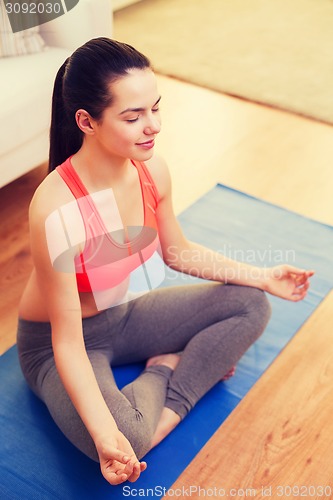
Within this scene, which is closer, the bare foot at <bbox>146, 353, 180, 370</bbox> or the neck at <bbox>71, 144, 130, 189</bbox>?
the neck at <bbox>71, 144, 130, 189</bbox>

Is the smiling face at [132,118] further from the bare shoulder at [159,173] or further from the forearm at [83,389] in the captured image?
the forearm at [83,389]


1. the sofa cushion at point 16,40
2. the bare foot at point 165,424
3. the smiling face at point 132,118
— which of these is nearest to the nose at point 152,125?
the smiling face at point 132,118

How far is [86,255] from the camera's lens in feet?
3.87

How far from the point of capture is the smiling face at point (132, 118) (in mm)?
1059

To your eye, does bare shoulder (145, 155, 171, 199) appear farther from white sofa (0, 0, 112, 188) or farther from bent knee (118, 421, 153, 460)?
white sofa (0, 0, 112, 188)

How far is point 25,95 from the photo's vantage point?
192 cm

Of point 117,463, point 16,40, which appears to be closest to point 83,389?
point 117,463

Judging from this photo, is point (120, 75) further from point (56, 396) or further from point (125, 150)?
point (56, 396)

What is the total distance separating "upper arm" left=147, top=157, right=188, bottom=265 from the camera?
1319 mm

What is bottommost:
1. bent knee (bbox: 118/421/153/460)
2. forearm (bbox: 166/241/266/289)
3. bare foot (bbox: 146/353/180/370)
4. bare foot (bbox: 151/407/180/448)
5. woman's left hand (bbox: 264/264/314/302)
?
bare foot (bbox: 151/407/180/448)

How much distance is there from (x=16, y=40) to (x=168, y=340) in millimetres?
1206

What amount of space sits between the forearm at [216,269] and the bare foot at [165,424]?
1.04 ft

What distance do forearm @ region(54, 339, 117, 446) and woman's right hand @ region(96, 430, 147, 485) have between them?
2 cm

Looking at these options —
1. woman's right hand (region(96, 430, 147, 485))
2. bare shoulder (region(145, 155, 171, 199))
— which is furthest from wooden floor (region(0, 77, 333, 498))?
bare shoulder (region(145, 155, 171, 199))
